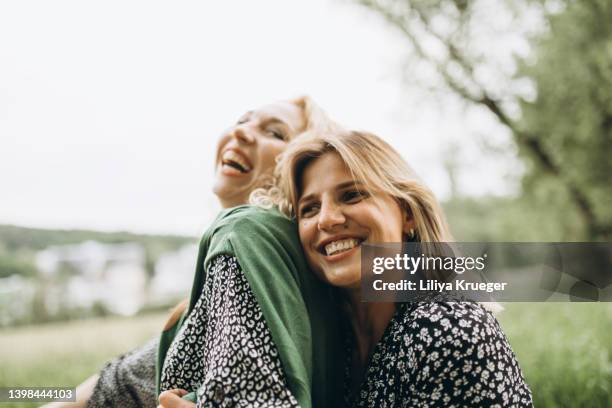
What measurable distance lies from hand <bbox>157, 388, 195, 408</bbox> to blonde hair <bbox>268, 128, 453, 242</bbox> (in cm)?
88

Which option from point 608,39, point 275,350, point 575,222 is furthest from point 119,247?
point 275,350

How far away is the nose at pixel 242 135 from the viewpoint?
2.99 meters

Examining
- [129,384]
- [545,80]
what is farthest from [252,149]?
[545,80]

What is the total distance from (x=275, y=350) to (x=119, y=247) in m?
18.2

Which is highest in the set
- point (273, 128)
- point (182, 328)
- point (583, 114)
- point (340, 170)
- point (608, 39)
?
point (608, 39)

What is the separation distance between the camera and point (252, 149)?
9.90 ft

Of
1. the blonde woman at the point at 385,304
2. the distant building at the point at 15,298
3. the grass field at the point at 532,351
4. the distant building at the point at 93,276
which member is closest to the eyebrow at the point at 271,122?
the blonde woman at the point at 385,304

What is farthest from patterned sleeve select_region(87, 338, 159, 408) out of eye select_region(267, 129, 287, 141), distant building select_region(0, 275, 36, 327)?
distant building select_region(0, 275, 36, 327)

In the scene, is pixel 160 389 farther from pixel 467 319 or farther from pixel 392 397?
pixel 467 319

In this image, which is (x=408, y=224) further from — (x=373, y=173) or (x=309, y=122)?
(x=309, y=122)

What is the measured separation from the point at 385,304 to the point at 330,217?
0.45 metres

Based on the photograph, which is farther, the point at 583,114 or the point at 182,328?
the point at 583,114

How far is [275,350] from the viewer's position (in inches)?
70.6

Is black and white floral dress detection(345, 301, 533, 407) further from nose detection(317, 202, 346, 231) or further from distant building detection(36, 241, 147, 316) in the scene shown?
distant building detection(36, 241, 147, 316)
